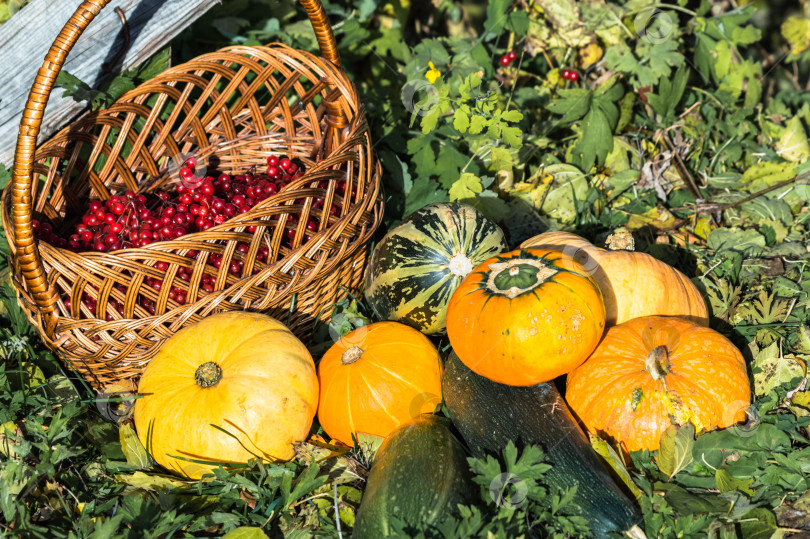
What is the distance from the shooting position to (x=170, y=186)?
325cm

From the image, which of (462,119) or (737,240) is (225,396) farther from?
(737,240)

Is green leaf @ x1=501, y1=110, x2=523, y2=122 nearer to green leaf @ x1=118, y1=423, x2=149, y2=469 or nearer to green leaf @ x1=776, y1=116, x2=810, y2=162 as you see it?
green leaf @ x1=776, y1=116, x2=810, y2=162

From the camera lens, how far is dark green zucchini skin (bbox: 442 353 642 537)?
6.40 feet

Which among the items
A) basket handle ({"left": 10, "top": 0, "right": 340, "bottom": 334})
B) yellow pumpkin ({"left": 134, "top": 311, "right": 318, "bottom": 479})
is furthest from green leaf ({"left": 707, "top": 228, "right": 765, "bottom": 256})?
basket handle ({"left": 10, "top": 0, "right": 340, "bottom": 334})

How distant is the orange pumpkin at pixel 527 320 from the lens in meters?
2.10

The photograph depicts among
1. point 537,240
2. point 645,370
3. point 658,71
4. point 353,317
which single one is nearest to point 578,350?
point 645,370

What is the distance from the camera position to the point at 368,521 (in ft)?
6.33

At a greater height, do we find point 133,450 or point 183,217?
point 183,217

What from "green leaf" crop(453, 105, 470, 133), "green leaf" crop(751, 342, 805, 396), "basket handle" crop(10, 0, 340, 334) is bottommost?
"green leaf" crop(751, 342, 805, 396)

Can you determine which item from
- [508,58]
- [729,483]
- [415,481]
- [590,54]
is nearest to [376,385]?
[415,481]

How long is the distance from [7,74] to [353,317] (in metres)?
2.07

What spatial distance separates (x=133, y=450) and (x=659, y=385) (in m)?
1.86

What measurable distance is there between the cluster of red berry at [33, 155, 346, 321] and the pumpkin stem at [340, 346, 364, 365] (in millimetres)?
502

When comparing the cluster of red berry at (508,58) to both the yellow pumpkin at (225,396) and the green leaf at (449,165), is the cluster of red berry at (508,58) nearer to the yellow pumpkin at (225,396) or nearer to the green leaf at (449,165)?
the green leaf at (449,165)
